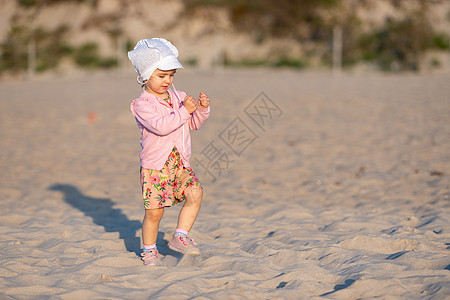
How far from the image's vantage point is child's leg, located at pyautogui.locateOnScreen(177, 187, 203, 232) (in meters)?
3.15

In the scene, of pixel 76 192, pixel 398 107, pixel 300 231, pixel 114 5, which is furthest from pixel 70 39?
pixel 300 231

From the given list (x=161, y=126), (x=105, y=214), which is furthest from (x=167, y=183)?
(x=105, y=214)

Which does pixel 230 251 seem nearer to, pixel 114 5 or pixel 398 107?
pixel 398 107

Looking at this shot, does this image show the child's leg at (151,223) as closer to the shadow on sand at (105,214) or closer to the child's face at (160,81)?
the shadow on sand at (105,214)

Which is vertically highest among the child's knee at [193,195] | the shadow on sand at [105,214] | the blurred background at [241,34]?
the blurred background at [241,34]

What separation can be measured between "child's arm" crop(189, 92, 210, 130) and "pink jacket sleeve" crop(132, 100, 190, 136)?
0.46 ft

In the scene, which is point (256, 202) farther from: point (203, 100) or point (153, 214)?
point (203, 100)

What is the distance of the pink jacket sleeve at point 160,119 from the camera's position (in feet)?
9.67

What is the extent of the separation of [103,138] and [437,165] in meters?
5.44

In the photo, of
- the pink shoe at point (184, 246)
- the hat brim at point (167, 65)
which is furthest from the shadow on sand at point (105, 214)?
the hat brim at point (167, 65)

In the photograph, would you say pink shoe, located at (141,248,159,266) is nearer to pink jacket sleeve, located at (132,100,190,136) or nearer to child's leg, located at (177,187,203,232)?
child's leg, located at (177,187,203,232)

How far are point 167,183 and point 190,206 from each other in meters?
0.22

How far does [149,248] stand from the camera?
10.4ft

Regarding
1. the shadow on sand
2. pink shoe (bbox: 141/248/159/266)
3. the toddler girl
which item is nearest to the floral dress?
the toddler girl
